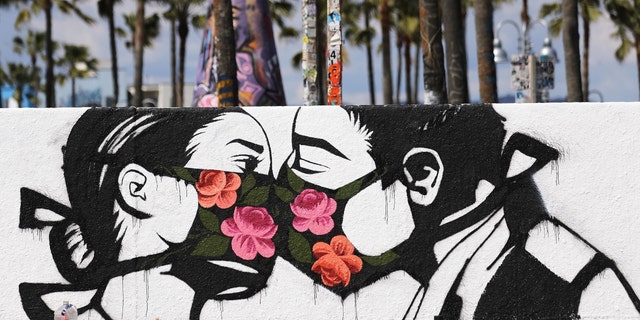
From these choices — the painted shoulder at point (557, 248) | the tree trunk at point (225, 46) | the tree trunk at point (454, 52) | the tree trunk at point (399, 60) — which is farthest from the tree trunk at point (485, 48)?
the tree trunk at point (399, 60)

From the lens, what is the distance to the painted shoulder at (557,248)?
8.69m

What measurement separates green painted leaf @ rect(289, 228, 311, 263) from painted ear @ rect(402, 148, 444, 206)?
1092mm

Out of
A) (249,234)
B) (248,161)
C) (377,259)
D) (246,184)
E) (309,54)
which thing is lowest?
(377,259)

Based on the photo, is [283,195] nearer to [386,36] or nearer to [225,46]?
[225,46]

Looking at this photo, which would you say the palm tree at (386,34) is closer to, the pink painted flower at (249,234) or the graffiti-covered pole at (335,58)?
the graffiti-covered pole at (335,58)

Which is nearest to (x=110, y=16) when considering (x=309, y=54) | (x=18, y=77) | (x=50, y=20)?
(x=50, y=20)

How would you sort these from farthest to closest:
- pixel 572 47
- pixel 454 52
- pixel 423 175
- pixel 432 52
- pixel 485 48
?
pixel 572 47 < pixel 432 52 < pixel 485 48 < pixel 454 52 < pixel 423 175

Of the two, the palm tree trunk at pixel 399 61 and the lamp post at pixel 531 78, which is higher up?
the palm tree trunk at pixel 399 61

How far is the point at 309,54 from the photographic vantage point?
43.2 ft

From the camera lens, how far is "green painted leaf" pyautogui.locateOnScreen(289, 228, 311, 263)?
8.72m

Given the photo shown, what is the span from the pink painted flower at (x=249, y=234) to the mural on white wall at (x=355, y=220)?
13 millimetres

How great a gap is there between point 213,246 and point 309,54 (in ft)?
16.6

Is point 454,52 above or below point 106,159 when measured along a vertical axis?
above

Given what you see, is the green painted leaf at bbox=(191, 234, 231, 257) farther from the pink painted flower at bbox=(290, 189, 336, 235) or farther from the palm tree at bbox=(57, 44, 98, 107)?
the palm tree at bbox=(57, 44, 98, 107)
